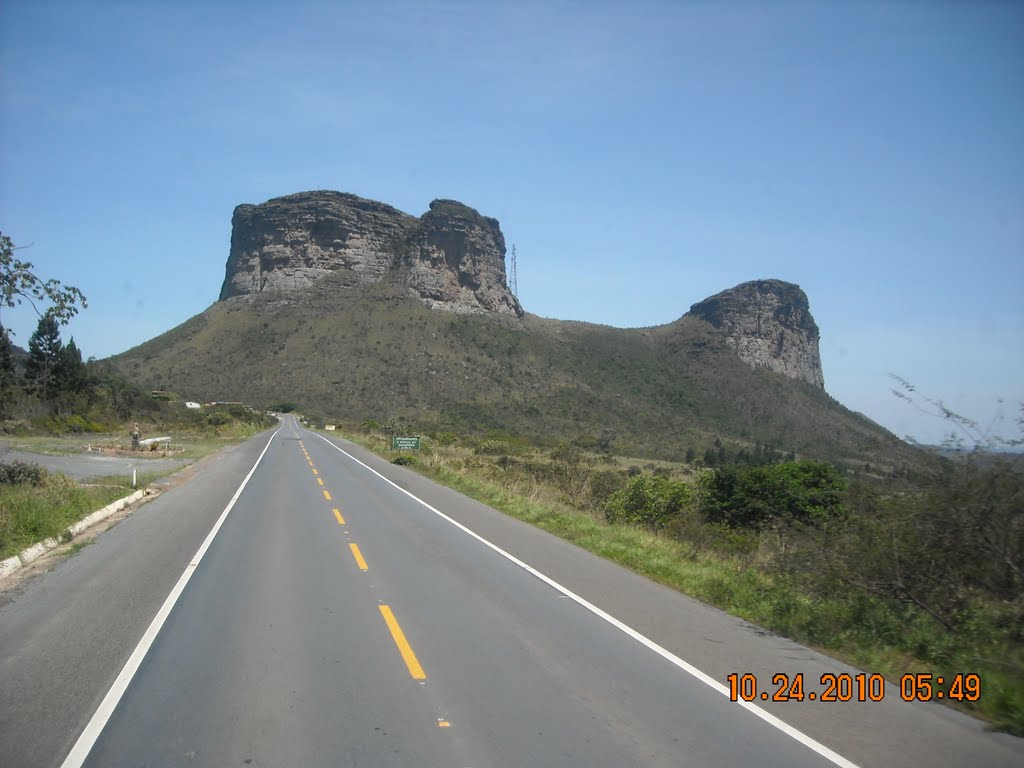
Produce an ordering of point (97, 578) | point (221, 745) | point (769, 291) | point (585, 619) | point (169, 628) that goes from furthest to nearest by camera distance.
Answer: point (769, 291), point (97, 578), point (585, 619), point (169, 628), point (221, 745)

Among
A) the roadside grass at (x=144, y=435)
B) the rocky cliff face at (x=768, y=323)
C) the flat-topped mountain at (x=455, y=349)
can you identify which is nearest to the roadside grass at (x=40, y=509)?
the roadside grass at (x=144, y=435)

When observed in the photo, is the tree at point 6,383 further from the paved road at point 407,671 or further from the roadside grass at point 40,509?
the paved road at point 407,671

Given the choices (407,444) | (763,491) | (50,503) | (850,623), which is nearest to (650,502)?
(763,491)

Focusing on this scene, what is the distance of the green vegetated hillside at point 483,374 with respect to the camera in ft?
266

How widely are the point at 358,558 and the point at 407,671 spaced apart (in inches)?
223

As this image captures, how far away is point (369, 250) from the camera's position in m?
125

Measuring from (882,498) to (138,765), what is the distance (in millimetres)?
7743

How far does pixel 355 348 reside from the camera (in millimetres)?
95688

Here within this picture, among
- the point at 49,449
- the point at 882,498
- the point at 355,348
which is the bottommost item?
the point at 49,449

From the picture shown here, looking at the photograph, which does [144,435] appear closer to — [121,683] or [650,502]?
[650,502]

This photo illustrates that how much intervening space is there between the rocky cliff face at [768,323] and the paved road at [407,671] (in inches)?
4377

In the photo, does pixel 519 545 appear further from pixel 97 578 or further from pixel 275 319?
pixel 275 319

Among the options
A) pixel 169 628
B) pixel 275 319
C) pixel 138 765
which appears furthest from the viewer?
pixel 275 319

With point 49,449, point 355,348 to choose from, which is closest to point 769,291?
point 355,348
